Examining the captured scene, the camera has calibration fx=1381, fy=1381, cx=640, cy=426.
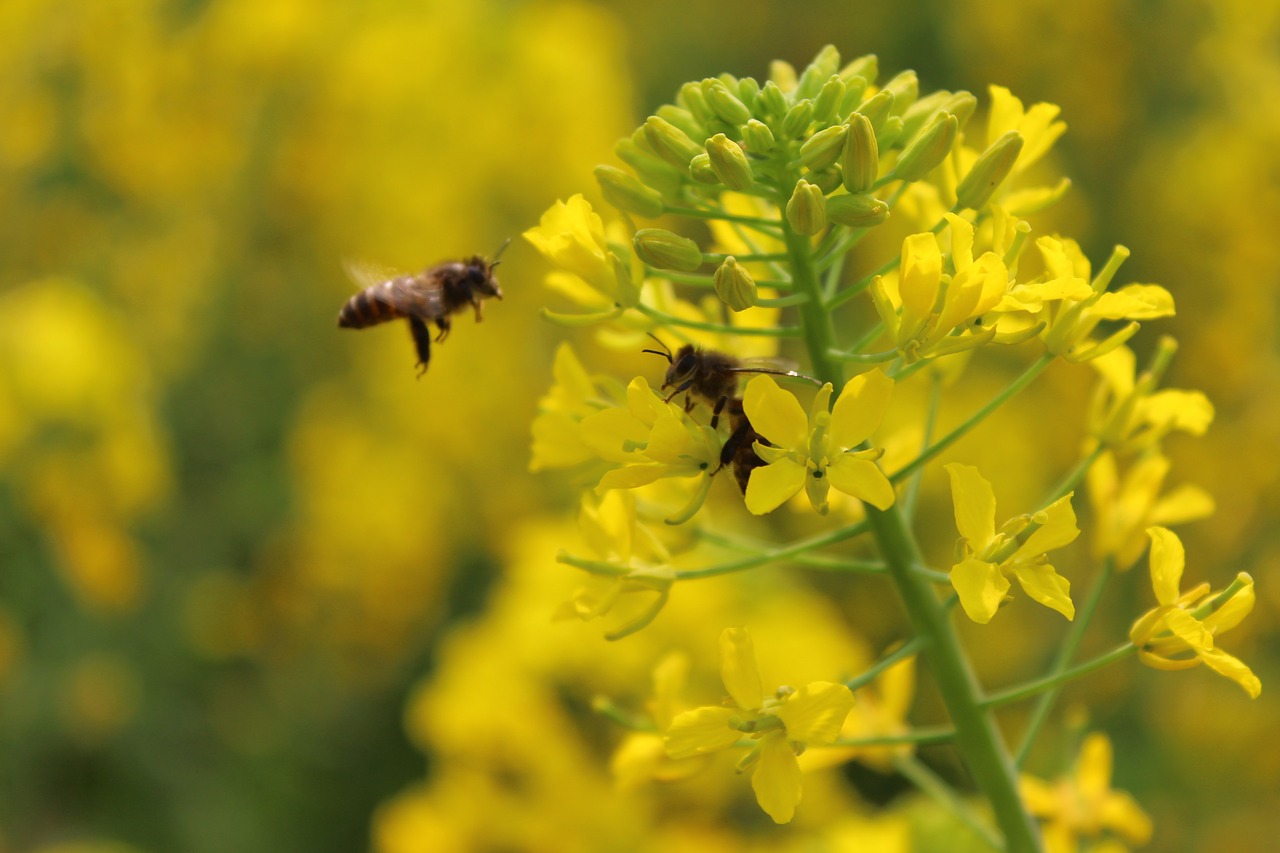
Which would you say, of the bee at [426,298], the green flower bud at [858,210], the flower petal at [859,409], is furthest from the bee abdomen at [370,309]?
the flower petal at [859,409]

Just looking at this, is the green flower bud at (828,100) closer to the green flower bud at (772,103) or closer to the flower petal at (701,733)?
the green flower bud at (772,103)

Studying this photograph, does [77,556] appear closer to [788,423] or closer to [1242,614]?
[788,423]

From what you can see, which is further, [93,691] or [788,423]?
[93,691]

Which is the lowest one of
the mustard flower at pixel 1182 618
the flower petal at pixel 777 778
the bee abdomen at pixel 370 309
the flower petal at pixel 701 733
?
the flower petal at pixel 777 778

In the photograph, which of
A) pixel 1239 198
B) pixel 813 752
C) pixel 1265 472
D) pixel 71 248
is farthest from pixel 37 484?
pixel 1239 198

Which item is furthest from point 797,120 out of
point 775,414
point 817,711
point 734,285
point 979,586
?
point 817,711

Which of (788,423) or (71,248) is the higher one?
(788,423)
